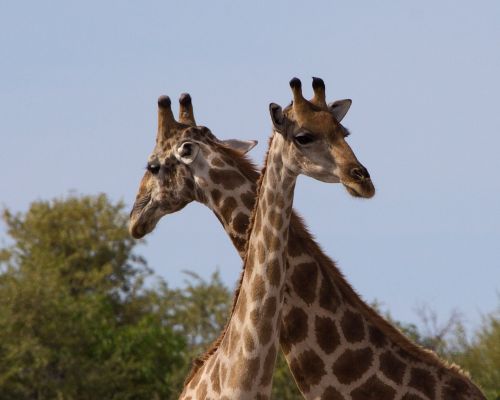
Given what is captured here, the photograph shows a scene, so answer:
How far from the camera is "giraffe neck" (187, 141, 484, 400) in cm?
1181

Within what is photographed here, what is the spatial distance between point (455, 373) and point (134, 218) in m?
3.03

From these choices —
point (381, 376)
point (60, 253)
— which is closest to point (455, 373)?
point (381, 376)

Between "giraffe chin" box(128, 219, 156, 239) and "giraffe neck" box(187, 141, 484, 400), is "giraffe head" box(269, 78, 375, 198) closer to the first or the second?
"giraffe neck" box(187, 141, 484, 400)

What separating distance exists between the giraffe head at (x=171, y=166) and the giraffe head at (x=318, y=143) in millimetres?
1734

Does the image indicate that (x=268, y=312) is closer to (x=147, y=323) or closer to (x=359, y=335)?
(x=359, y=335)

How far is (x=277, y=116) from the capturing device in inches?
440

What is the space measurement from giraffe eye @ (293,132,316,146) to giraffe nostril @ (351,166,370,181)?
532 millimetres

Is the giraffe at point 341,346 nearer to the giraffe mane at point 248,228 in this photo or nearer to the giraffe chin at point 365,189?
the giraffe mane at point 248,228

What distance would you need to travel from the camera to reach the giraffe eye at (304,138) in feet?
36.1

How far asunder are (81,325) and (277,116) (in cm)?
2876

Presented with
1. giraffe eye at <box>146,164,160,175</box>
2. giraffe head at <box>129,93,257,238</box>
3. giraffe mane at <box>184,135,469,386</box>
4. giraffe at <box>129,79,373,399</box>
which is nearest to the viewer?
giraffe at <box>129,79,373,399</box>

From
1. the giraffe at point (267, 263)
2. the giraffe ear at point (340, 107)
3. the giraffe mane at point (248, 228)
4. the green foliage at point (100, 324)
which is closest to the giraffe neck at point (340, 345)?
the giraffe mane at point (248, 228)

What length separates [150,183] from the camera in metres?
13.2

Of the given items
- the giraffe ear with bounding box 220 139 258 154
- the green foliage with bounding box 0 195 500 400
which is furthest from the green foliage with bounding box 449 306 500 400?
the giraffe ear with bounding box 220 139 258 154
